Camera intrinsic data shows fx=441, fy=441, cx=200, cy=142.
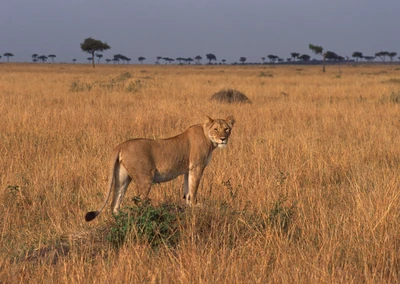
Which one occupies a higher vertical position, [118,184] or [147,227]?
[118,184]

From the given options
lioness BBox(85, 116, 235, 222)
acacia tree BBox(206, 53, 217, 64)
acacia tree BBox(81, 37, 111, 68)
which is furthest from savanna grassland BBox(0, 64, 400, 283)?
acacia tree BBox(206, 53, 217, 64)

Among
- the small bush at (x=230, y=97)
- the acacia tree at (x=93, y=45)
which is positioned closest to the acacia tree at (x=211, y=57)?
the acacia tree at (x=93, y=45)

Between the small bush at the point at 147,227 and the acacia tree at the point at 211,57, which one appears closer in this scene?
the small bush at the point at 147,227

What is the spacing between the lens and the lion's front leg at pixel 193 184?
15.0 ft

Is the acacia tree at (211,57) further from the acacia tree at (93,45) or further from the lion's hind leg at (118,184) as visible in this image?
the lion's hind leg at (118,184)

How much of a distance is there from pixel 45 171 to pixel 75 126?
12.1 ft

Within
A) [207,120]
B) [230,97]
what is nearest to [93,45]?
[230,97]

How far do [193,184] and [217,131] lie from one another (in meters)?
0.62

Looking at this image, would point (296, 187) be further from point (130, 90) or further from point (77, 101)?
point (130, 90)

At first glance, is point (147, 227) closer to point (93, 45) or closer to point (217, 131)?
point (217, 131)

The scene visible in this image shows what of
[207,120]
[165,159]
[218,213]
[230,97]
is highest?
[207,120]

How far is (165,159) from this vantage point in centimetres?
443

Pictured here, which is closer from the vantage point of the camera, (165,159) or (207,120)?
(165,159)

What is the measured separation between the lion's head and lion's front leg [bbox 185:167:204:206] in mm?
355
